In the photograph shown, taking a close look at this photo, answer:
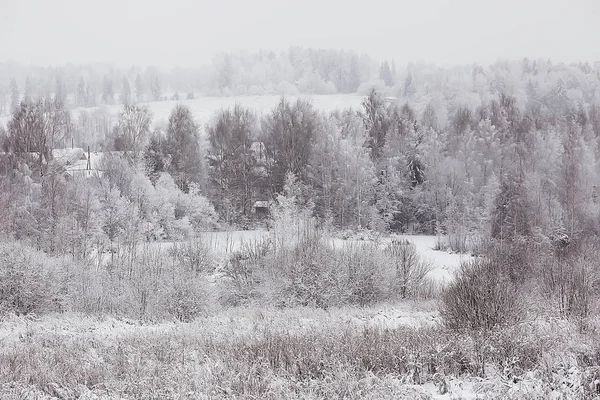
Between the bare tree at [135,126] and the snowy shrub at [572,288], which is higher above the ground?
the bare tree at [135,126]

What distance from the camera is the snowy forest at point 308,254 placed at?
32.5ft

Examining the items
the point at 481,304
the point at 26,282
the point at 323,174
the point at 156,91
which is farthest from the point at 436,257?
the point at 156,91

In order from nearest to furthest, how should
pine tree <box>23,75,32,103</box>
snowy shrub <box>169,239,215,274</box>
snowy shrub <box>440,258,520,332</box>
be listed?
snowy shrub <box>440,258,520,332</box>, snowy shrub <box>169,239,215,274</box>, pine tree <box>23,75,32,103</box>

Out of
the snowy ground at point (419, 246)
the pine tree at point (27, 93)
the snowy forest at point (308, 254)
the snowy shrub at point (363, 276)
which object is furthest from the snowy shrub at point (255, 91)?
the snowy shrub at point (363, 276)

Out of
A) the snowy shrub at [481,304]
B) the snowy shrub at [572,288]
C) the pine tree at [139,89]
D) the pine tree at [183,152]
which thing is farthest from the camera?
the pine tree at [139,89]

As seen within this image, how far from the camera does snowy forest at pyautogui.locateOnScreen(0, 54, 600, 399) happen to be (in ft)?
32.5

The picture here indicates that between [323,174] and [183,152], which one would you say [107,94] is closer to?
[183,152]

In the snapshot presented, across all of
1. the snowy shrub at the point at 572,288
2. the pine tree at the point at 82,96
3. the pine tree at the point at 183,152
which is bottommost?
the snowy shrub at the point at 572,288

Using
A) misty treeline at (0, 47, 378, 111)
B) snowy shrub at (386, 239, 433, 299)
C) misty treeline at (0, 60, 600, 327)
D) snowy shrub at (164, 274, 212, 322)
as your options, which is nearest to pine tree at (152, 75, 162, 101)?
misty treeline at (0, 47, 378, 111)

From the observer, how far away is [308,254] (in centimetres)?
2914

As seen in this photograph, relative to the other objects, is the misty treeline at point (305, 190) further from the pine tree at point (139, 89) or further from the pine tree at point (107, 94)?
the pine tree at point (107, 94)

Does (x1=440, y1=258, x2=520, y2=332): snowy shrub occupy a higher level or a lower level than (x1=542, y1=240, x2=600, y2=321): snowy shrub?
higher

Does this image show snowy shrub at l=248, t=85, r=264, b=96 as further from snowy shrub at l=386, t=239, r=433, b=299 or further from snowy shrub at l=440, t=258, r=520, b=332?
snowy shrub at l=440, t=258, r=520, b=332

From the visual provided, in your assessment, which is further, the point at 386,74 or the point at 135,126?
the point at 386,74
